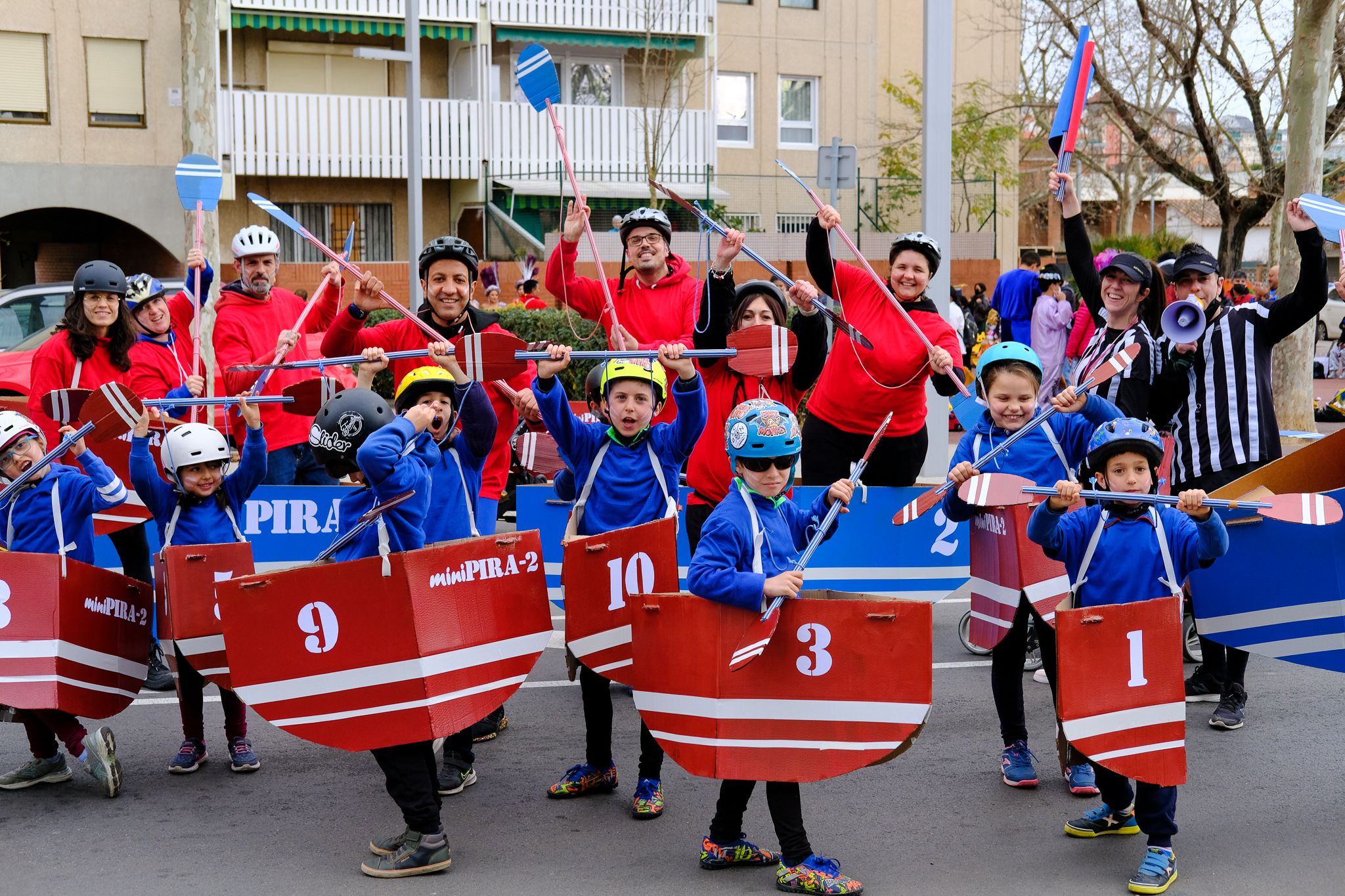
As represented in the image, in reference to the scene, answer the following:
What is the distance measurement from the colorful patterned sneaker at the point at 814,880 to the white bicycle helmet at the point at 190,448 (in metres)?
2.91

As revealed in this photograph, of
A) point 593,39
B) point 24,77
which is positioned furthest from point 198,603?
point 593,39

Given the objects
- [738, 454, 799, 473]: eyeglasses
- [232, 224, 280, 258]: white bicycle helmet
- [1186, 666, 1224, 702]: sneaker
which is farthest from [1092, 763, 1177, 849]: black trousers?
[232, 224, 280, 258]: white bicycle helmet

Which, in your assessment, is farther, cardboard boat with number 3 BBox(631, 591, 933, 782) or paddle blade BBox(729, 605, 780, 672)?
cardboard boat with number 3 BBox(631, 591, 933, 782)

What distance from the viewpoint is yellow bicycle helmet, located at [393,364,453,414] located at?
226 inches

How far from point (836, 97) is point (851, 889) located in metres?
28.1

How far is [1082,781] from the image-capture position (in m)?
5.66

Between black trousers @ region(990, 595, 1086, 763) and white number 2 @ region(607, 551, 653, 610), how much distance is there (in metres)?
1.44

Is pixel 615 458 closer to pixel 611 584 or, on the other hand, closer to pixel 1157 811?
pixel 611 584

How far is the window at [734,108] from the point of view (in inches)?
1195

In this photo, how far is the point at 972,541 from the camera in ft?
19.6

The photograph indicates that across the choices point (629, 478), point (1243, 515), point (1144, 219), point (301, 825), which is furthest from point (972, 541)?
point (1144, 219)

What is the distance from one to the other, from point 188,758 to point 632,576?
212cm

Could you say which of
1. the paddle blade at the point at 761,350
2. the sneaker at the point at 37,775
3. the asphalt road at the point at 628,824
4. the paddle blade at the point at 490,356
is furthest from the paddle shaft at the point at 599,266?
the sneaker at the point at 37,775

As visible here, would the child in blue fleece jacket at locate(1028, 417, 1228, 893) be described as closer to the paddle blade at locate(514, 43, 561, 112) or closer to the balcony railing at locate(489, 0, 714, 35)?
the paddle blade at locate(514, 43, 561, 112)
